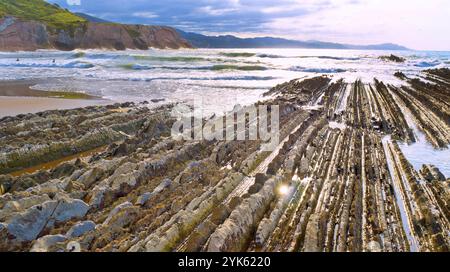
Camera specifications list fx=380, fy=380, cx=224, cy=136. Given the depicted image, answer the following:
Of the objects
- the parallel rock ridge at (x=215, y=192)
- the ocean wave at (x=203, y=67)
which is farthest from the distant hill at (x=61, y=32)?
the parallel rock ridge at (x=215, y=192)

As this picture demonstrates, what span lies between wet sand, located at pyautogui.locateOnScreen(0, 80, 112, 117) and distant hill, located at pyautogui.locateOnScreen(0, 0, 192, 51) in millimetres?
64290

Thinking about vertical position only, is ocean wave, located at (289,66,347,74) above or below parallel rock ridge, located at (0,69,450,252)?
above

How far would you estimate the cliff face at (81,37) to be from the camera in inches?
3223

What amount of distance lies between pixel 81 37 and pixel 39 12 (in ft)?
77.3

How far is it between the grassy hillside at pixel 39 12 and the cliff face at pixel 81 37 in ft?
10.6

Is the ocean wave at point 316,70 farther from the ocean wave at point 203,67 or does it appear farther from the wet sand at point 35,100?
the wet sand at point 35,100

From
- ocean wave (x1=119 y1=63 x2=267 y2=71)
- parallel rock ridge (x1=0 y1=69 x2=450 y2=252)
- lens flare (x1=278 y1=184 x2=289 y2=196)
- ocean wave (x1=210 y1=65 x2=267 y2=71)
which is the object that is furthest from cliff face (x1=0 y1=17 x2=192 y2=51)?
lens flare (x1=278 y1=184 x2=289 y2=196)

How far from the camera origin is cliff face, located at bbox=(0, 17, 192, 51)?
81875 millimetres

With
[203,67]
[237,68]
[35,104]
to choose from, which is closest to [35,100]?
[35,104]

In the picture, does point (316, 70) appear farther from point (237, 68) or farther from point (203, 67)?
point (203, 67)

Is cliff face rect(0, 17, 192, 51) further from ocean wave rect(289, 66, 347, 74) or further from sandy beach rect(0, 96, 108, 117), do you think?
sandy beach rect(0, 96, 108, 117)

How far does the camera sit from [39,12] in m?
104

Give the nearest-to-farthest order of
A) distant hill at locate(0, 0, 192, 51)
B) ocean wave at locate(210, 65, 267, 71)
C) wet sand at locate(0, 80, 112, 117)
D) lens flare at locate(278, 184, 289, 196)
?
1. lens flare at locate(278, 184, 289, 196)
2. wet sand at locate(0, 80, 112, 117)
3. ocean wave at locate(210, 65, 267, 71)
4. distant hill at locate(0, 0, 192, 51)
